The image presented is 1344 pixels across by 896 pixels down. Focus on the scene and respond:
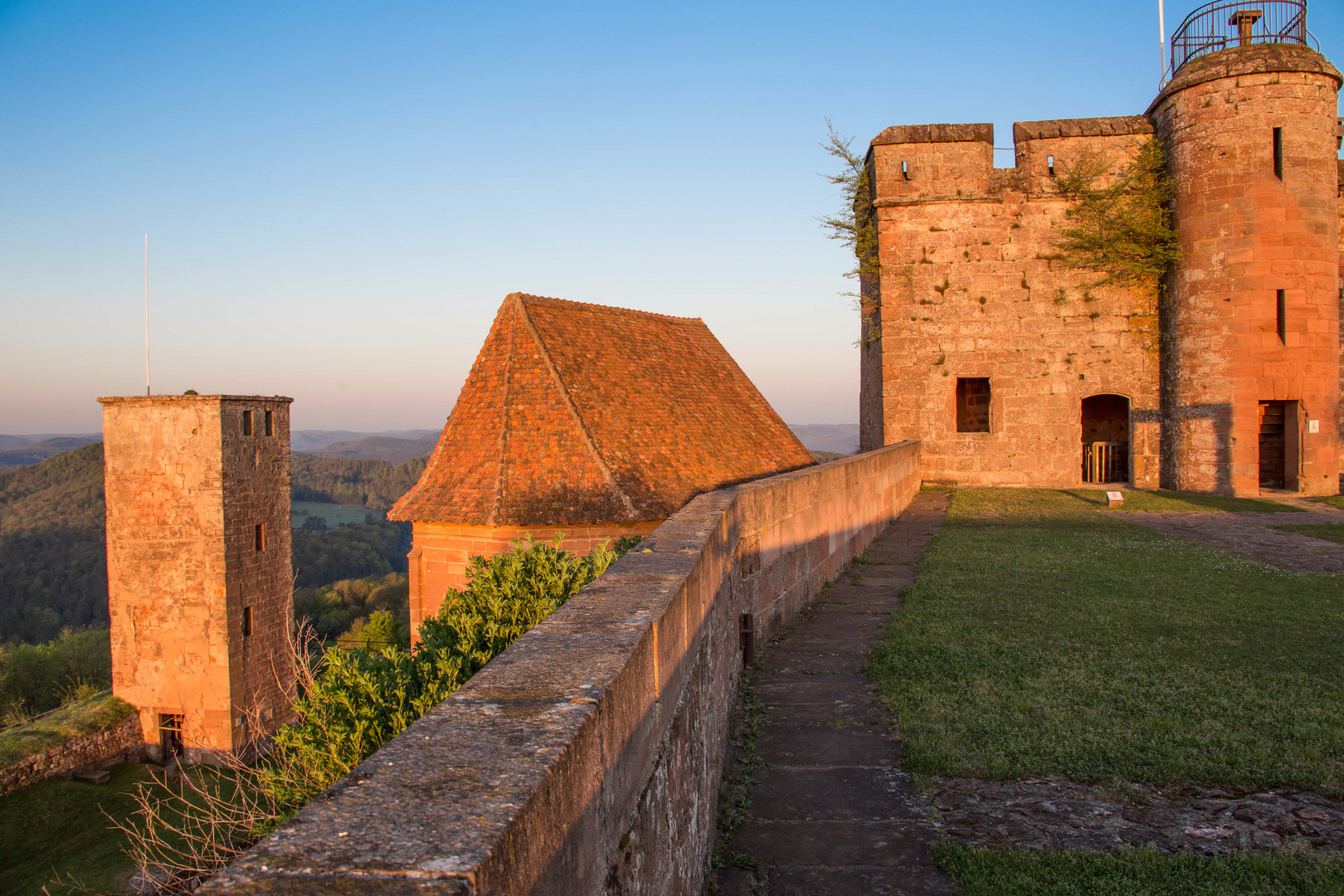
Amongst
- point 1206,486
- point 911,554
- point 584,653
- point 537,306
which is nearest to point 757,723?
point 584,653

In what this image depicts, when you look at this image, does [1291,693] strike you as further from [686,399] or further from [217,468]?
[217,468]

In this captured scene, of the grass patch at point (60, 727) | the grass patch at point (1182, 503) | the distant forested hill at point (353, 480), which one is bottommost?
the grass patch at point (60, 727)

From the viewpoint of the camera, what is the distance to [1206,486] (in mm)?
15953

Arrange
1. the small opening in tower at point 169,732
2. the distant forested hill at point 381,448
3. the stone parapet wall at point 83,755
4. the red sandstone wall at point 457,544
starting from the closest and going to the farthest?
the red sandstone wall at point 457,544 < the stone parapet wall at point 83,755 < the small opening in tower at point 169,732 < the distant forested hill at point 381,448

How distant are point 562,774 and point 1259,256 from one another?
713 inches

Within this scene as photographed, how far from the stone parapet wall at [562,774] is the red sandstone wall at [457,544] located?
9.38m

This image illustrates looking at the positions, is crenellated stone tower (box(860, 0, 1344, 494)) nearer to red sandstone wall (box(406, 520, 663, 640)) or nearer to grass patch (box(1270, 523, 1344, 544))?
grass patch (box(1270, 523, 1344, 544))

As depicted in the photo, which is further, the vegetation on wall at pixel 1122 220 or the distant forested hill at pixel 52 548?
the distant forested hill at pixel 52 548

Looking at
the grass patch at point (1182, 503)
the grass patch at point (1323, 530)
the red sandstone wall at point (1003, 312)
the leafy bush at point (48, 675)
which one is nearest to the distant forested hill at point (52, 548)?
the leafy bush at point (48, 675)

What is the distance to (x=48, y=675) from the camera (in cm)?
3500

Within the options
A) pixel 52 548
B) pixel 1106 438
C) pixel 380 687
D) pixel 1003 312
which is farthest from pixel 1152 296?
pixel 52 548

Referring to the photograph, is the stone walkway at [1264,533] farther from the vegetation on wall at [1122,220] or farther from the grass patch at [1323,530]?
the vegetation on wall at [1122,220]

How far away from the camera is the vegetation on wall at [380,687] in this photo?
12.1ft

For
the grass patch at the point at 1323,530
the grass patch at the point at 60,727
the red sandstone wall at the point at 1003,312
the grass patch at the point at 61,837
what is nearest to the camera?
the grass patch at the point at 1323,530
